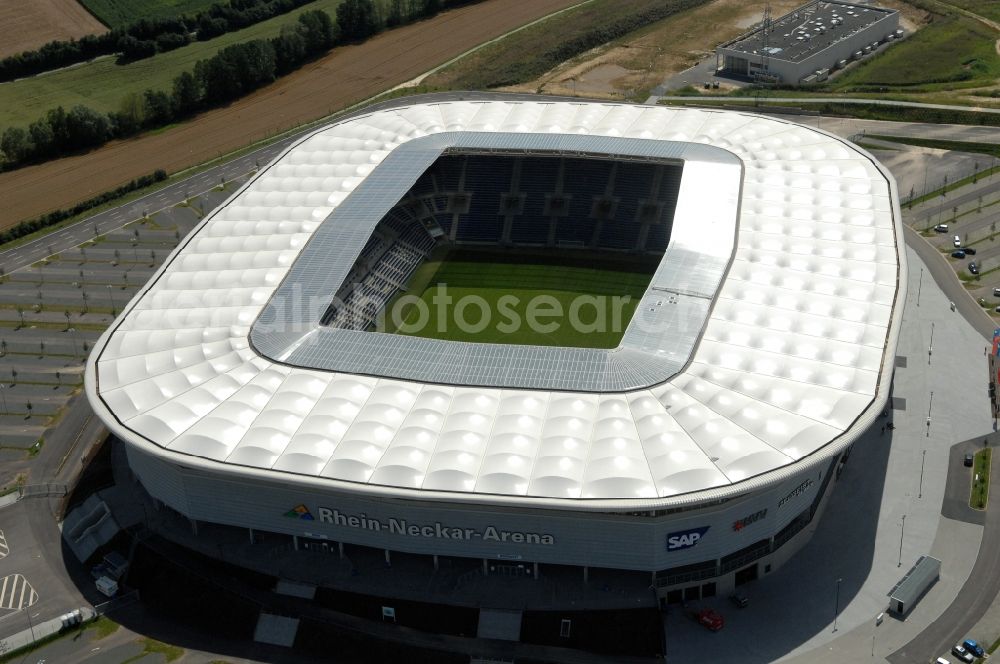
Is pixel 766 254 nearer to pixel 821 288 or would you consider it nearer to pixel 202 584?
pixel 821 288

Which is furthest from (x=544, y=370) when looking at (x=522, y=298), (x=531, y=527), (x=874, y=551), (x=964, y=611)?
(x=964, y=611)

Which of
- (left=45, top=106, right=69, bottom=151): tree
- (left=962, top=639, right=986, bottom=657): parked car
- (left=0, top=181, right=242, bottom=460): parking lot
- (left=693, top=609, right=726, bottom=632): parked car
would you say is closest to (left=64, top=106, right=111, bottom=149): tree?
(left=45, top=106, right=69, bottom=151): tree

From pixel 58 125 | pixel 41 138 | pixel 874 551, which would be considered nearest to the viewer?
pixel 874 551

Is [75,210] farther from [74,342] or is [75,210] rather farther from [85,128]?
[74,342]

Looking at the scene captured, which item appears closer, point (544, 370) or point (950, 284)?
point (544, 370)

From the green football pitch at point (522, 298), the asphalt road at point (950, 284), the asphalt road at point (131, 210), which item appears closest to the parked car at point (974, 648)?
the green football pitch at point (522, 298)

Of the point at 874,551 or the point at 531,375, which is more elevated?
the point at 531,375

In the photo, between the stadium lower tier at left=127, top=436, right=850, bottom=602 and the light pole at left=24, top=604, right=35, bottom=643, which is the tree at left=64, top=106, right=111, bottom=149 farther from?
the light pole at left=24, top=604, right=35, bottom=643
